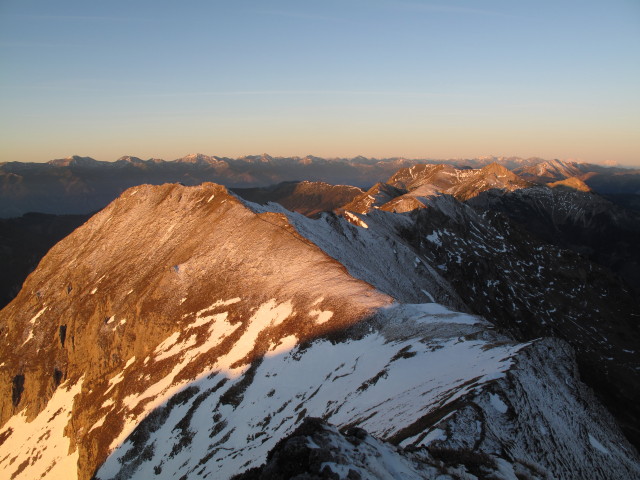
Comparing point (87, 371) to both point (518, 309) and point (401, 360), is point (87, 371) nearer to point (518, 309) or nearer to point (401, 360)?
point (401, 360)

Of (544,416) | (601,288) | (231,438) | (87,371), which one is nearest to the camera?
(544,416)

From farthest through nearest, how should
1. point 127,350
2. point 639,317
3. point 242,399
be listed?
point 639,317, point 127,350, point 242,399

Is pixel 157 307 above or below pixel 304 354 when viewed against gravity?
below

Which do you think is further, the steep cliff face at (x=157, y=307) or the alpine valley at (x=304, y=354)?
the steep cliff face at (x=157, y=307)

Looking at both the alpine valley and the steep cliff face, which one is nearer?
the alpine valley

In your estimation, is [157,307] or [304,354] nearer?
[304,354]

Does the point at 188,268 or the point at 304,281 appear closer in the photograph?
the point at 304,281

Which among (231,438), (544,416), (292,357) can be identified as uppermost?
(544,416)

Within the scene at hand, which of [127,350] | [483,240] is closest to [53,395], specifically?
[127,350]
